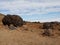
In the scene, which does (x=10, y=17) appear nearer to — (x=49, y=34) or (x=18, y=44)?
(x=49, y=34)

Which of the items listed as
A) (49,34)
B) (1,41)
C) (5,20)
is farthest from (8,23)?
(1,41)

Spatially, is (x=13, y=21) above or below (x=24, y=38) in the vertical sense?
below

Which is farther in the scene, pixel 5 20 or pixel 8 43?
pixel 5 20

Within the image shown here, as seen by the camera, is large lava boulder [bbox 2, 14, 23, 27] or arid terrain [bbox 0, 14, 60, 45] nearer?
arid terrain [bbox 0, 14, 60, 45]

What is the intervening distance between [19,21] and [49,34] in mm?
10621

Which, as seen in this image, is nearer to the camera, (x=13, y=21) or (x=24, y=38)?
(x=24, y=38)

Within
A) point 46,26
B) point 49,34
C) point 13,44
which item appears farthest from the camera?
point 46,26

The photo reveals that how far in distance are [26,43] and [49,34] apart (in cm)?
683

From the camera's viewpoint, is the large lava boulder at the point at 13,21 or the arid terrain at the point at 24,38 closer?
the arid terrain at the point at 24,38

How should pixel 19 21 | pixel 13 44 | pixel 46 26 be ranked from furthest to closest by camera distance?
pixel 19 21 → pixel 46 26 → pixel 13 44

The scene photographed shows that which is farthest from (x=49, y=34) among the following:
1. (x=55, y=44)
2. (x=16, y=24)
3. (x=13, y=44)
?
(x=16, y=24)

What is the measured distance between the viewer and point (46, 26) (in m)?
27.4

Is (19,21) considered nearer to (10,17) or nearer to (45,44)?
(10,17)

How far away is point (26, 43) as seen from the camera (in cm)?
1260
